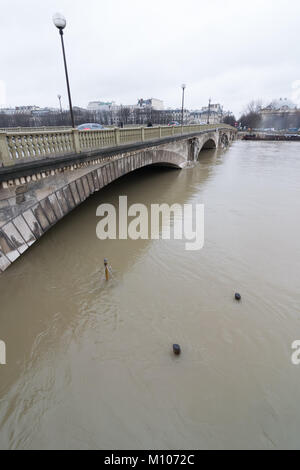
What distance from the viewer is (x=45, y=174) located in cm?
630

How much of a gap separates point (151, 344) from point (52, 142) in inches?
237

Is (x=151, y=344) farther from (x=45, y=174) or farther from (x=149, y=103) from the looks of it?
(x=149, y=103)

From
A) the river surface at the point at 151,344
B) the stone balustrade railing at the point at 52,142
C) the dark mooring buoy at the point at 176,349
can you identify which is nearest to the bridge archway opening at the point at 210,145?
the stone balustrade railing at the point at 52,142

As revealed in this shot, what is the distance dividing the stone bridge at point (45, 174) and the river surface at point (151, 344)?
4.46ft

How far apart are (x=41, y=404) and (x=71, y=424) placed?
0.63 m

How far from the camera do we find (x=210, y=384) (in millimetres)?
3775

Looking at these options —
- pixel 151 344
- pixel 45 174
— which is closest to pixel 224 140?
pixel 45 174

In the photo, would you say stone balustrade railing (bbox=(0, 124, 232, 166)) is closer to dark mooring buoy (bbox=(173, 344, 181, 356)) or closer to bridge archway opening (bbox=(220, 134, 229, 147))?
dark mooring buoy (bbox=(173, 344, 181, 356))

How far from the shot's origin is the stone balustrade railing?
520cm

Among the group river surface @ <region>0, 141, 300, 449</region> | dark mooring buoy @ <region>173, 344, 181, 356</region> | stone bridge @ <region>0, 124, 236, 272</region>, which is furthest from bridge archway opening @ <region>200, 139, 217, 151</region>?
dark mooring buoy @ <region>173, 344, 181, 356</region>

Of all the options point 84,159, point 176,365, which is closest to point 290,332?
point 176,365

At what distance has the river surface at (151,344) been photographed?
3.27 meters

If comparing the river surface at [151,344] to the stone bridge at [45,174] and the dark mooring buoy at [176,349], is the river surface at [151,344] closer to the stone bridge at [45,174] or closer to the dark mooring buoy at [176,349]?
the dark mooring buoy at [176,349]
